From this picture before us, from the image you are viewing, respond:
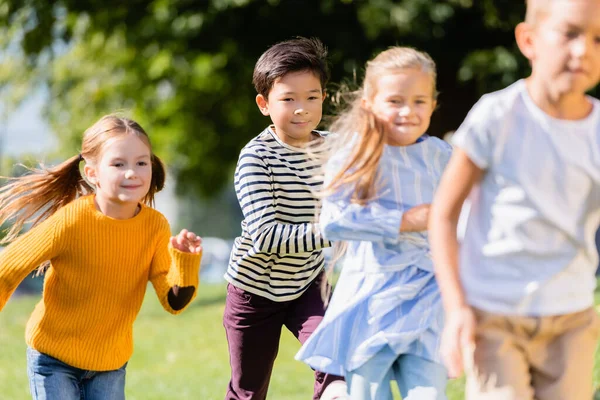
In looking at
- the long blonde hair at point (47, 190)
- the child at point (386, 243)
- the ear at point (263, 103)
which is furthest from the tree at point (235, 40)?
the child at point (386, 243)

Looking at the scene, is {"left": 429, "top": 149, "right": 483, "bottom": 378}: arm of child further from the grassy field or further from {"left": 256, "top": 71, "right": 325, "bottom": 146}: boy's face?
the grassy field

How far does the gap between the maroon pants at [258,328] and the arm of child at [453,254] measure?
5.51ft

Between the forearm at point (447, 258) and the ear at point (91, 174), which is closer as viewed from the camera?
the forearm at point (447, 258)

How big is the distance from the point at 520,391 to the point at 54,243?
2121 millimetres

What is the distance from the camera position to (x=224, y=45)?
14.2 meters

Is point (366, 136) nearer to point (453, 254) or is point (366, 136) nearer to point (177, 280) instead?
point (453, 254)

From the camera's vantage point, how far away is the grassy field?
6.84 m

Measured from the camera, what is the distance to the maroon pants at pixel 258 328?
14.7 feet

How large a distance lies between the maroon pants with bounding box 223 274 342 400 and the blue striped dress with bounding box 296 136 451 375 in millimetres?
897

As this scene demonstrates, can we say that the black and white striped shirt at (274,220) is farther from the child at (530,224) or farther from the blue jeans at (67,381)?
the child at (530,224)

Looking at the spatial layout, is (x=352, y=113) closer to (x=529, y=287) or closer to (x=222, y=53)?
(x=529, y=287)

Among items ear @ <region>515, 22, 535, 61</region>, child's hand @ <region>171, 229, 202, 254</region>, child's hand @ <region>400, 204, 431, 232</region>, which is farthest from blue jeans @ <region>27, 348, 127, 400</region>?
ear @ <region>515, 22, 535, 61</region>

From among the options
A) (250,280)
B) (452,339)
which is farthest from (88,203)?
(452,339)

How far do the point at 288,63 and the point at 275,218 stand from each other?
0.70 meters
